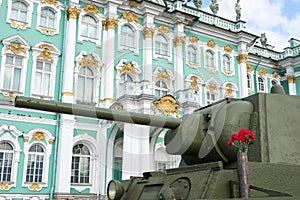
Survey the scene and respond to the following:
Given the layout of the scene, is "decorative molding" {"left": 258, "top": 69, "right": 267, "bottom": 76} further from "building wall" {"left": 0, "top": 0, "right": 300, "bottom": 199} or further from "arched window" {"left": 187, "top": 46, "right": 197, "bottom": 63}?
"arched window" {"left": 187, "top": 46, "right": 197, "bottom": 63}

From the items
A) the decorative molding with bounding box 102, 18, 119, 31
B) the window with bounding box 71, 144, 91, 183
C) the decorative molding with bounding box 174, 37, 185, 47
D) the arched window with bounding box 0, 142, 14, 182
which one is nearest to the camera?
the arched window with bounding box 0, 142, 14, 182

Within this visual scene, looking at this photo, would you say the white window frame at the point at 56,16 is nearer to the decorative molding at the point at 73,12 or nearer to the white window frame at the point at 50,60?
the decorative molding at the point at 73,12

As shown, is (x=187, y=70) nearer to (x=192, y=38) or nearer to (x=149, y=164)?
(x=192, y=38)

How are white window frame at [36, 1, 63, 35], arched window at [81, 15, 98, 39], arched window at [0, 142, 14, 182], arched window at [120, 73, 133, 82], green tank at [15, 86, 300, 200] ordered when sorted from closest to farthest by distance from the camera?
1. green tank at [15, 86, 300, 200]
2. arched window at [0, 142, 14, 182]
3. white window frame at [36, 1, 63, 35]
4. arched window at [81, 15, 98, 39]
5. arched window at [120, 73, 133, 82]

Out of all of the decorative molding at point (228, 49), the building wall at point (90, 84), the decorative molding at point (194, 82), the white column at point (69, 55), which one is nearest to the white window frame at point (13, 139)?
the building wall at point (90, 84)

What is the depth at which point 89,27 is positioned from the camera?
18469 millimetres

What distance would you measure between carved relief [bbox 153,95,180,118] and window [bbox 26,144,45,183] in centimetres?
501

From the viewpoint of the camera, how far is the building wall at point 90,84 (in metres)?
15.6

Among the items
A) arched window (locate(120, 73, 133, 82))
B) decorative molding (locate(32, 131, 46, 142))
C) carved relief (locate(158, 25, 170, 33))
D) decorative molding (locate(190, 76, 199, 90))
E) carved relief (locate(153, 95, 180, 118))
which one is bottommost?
decorative molding (locate(32, 131, 46, 142))

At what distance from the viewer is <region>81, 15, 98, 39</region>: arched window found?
1830cm

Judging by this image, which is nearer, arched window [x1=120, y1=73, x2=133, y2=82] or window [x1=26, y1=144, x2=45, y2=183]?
window [x1=26, y1=144, x2=45, y2=183]

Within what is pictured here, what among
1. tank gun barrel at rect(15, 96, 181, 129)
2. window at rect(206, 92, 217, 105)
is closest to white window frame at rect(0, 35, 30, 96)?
window at rect(206, 92, 217, 105)

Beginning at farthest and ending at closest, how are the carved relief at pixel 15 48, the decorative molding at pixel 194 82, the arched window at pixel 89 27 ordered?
the decorative molding at pixel 194 82 → the arched window at pixel 89 27 → the carved relief at pixel 15 48

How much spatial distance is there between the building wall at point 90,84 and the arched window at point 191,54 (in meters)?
0.06
